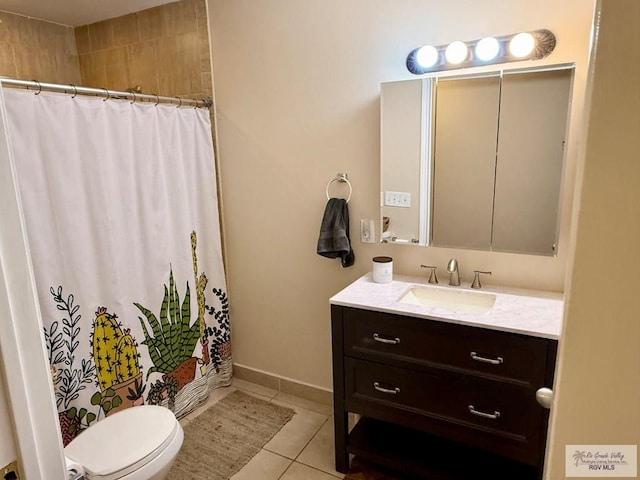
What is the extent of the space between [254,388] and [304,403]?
400mm

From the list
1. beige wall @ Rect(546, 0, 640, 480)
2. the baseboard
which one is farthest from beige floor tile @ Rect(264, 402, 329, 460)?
beige wall @ Rect(546, 0, 640, 480)

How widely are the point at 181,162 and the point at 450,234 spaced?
1548 mm

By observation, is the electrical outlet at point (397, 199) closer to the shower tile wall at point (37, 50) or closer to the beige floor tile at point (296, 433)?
the beige floor tile at point (296, 433)

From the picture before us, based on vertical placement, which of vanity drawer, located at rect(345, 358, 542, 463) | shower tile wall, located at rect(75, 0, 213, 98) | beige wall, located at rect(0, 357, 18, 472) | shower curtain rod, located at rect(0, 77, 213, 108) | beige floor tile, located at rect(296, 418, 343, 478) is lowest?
beige floor tile, located at rect(296, 418, 343, 478)

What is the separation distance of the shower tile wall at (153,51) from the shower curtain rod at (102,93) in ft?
0.39

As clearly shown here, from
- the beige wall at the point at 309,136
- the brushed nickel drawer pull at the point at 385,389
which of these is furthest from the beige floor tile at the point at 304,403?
the brushed nickel drawer pull at the point at 385,389

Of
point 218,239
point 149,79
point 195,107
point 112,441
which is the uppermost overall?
point 149,79

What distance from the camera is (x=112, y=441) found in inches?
68.8

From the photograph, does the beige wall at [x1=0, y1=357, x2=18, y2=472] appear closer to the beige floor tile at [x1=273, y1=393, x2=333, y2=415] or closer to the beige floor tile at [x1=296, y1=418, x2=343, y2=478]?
the beige floor tile at [x1=296, y1=418, x2=343, y2=478]

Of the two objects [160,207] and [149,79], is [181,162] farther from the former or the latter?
[149,79]

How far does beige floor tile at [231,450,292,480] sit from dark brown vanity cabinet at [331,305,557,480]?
306 millimetres

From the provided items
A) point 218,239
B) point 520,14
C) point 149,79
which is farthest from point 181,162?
point 520,14

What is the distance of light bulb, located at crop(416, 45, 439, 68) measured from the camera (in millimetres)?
1944

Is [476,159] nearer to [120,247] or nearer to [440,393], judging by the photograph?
[440,393]
